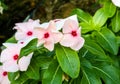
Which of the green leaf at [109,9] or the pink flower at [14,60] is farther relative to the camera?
the green leaf at [109,9]

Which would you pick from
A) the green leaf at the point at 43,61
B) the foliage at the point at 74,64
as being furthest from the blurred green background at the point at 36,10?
the green leaf at the point at 43,61

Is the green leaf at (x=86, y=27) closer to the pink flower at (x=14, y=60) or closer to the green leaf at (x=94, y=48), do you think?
the green leaf at (x=94, y=48)

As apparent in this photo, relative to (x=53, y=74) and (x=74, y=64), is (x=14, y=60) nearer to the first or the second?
(x=53, y=74)

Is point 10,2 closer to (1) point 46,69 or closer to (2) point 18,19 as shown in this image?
(2) point 18,19

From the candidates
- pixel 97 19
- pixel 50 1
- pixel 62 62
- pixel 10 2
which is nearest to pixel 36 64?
pixel 62 62

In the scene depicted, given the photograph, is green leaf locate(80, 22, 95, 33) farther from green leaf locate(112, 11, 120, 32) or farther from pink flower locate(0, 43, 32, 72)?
pink flower locate(0, 43, 32, 72)

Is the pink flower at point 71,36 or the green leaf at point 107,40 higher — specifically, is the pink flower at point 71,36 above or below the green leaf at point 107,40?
above
